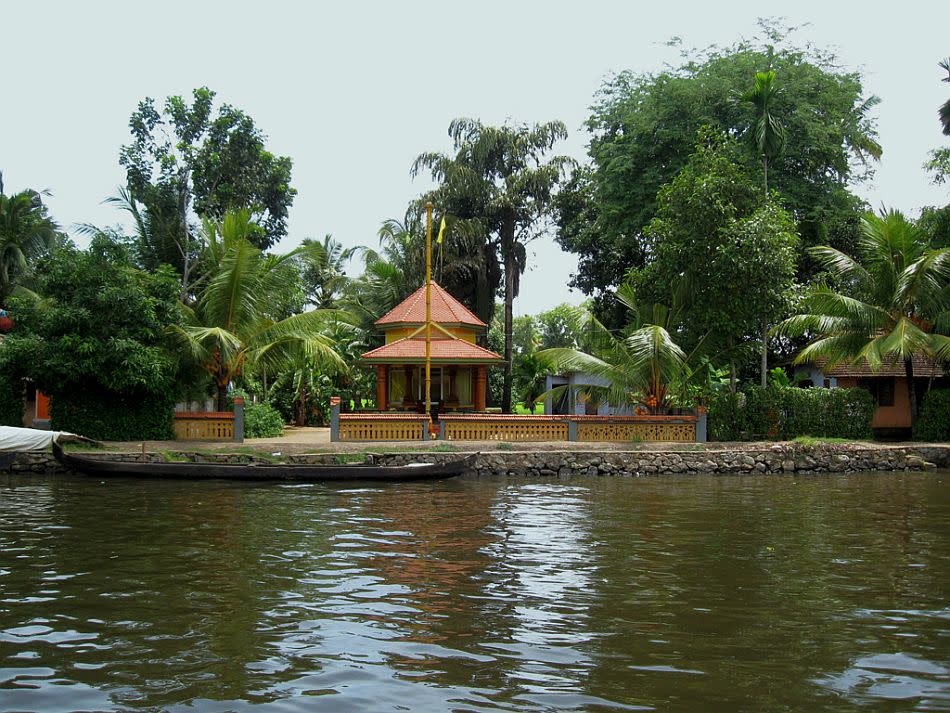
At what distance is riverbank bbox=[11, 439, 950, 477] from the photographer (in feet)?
70.4

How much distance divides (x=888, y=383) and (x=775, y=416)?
678 centimetres

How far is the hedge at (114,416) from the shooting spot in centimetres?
2283

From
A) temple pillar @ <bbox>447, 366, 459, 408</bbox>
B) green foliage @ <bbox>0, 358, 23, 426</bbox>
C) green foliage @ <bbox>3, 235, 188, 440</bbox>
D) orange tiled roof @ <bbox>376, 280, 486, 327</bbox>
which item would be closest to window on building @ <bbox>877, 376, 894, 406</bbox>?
orange tiled roof @ <bbox>376, 280, 486, 327</bbox>

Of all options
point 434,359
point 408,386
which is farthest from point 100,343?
point 408,386

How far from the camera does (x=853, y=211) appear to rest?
31.3m

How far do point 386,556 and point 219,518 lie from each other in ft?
14.3

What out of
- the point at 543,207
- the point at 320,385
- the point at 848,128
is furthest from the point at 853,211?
the point at 320,385

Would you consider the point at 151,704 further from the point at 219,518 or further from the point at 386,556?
the point at 219,518

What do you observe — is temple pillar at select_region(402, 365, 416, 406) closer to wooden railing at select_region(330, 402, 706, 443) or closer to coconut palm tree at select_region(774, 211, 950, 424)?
wooden railing at select_region(330, 402, 706, 443)

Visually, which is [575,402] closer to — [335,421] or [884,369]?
[884,369]

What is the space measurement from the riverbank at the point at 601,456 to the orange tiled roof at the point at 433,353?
579cm

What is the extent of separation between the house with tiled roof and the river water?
1339 cm

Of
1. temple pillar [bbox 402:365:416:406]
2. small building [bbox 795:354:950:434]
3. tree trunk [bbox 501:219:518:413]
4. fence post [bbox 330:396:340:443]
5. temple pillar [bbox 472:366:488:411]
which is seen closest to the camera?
fence post [bbox 330:396:340:443]

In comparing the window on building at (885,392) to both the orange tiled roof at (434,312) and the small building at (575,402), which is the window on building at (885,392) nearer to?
the small building at (575,402)
